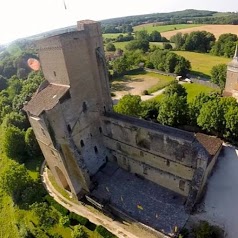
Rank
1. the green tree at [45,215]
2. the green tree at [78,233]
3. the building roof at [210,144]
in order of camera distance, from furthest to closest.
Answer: the building roof at [210,144], the green tree at [45,215], the green tree at [78,233]

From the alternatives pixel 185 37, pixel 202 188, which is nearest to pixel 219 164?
pixel 202 188

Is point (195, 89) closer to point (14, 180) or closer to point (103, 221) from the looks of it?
point (103, 221)

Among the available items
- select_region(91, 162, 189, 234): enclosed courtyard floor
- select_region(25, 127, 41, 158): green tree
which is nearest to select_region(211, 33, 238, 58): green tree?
select_region(91, 162, 189, 234): enclosed courtyard floor

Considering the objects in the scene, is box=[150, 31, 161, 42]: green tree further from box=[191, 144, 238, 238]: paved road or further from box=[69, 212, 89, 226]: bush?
box=[69, 212, 89, 226]: bush

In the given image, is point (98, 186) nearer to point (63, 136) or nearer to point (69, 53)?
point (63, 136)

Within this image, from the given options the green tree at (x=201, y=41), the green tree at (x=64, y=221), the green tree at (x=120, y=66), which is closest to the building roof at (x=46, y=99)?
the green tree at (x=64, y=221)

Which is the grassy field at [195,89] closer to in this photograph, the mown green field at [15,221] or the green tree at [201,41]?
the mown green field at [15,221]

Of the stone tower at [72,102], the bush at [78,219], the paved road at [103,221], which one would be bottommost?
the paved road at [103,221]
